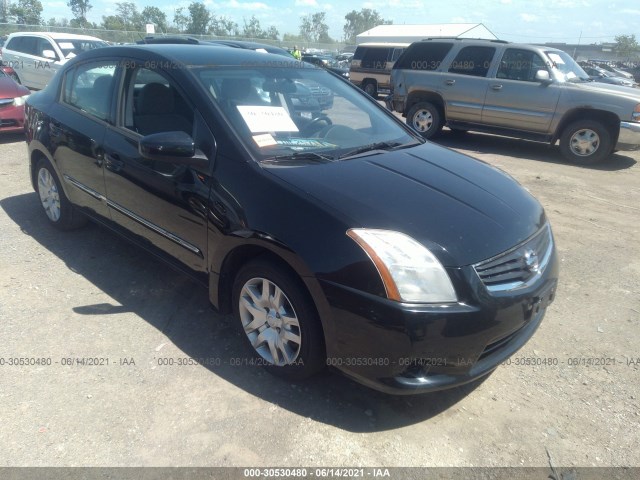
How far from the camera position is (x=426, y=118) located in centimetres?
1043

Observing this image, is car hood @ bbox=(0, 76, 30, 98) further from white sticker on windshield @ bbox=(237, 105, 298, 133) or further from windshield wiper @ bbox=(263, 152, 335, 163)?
windshield wiper @ bbox=(263, 152, 335, 163)

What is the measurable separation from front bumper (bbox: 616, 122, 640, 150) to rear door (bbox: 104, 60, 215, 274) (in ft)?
25.3

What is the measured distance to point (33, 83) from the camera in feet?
42.5

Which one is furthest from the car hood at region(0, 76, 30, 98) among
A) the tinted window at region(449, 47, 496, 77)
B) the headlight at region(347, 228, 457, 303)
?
the headlight at region(347, 228, 457, 303)

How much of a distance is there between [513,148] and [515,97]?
1287 millimetres

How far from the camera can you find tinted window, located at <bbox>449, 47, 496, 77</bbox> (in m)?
9.48

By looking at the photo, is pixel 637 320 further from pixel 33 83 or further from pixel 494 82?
pixel 33 83

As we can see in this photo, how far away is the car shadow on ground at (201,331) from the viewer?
2695 millimetres

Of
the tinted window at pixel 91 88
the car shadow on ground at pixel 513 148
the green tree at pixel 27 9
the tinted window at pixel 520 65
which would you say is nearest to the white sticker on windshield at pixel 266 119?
the tinted window at pixel 91 88

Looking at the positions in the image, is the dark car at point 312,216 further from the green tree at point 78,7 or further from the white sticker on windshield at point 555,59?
the green tree at point 78,7

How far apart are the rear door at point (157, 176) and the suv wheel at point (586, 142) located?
25.0 ft

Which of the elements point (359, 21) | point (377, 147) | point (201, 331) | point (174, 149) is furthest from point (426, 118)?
point (359, 21)

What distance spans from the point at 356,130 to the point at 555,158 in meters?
6.97

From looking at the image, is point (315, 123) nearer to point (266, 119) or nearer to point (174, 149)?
point (266, 119)
